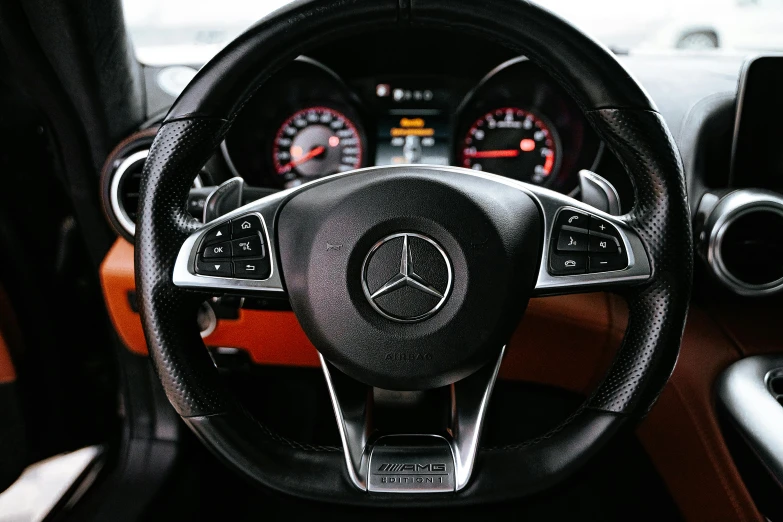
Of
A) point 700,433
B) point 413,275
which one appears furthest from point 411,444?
point 700,433

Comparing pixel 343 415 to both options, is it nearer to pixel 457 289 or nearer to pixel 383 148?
pixel 457 289

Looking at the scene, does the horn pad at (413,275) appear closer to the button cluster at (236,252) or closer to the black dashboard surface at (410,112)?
the button cluster at (236,252)

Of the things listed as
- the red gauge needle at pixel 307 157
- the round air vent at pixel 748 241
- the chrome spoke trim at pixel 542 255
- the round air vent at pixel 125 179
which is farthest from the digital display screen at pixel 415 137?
the chrome spoke trim at pixel 542 255

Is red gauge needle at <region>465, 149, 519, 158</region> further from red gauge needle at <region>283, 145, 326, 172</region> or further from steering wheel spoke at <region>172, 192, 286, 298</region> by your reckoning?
steering wheel spoke at <region>172, 192, 286, 298</region>

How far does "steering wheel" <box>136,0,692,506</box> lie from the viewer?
0.73 meters

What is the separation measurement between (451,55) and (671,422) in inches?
32.9

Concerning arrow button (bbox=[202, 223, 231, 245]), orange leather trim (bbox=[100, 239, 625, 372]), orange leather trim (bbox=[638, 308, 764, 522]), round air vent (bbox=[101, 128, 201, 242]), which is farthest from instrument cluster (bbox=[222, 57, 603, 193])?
arrow button (bbox=[202, 223, 231, 245])

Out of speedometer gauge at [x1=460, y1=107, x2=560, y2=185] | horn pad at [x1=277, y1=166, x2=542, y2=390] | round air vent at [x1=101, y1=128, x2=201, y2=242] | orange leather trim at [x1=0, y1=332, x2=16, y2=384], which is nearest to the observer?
horn pad at [x1=277, y1=166, x2=542, y2=390]

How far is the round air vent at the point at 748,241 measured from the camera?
1080 millimetres

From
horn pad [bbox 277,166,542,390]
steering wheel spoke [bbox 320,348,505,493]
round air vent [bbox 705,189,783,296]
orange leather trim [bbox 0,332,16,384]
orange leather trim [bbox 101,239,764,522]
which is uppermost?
horn pad [bbox 277,166,542,390]

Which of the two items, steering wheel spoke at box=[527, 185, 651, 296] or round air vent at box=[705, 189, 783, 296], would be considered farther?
round air vent at box=[705, 189, 783, 296]

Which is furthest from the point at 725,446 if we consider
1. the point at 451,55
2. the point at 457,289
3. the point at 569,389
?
the point at 451,55

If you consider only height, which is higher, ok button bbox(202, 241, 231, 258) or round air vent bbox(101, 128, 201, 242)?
ok button bbox(202, 241, 231, 258)

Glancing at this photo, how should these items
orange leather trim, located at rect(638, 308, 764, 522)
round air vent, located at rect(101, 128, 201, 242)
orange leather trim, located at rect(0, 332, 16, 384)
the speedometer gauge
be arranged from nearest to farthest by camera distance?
1. orange leather trim, located at rect(638, 308, 764, 522)
2. round air vent, located at rect(101, 128, 201, 242)
3. orange leather trim, located at rect(0, 332, 16, 384)
4. the speedometer gauge
